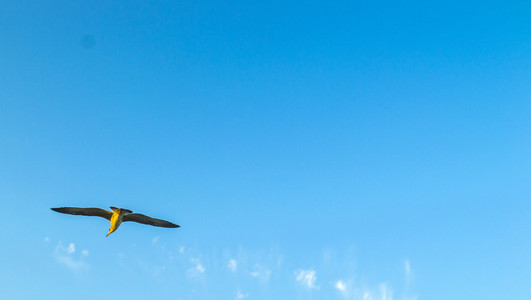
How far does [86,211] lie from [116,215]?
10.9ft

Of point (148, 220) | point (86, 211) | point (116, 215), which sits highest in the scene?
point (148, 220)

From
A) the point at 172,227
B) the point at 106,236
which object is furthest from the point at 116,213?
the point at 172,227

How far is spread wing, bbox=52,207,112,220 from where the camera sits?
26.3 m

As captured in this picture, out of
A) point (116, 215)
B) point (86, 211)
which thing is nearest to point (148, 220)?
point (116, 215)

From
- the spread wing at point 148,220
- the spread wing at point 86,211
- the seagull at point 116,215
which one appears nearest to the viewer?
the seagull at point 116,215

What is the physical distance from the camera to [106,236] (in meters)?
23.4

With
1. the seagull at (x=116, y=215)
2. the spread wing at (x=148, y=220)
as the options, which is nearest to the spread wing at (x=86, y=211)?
the seagull at (x=116, y=215)

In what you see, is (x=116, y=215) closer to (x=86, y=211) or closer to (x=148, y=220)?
(x=148, y=220)

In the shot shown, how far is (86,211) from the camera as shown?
1048 inches

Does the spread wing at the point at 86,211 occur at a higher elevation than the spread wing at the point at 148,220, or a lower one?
lower

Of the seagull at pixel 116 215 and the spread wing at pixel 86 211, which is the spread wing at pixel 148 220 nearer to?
the seagull at pixel 116 215

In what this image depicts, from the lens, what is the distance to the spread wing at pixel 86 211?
26.3 metres

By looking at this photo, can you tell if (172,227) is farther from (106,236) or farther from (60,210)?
(60,210)

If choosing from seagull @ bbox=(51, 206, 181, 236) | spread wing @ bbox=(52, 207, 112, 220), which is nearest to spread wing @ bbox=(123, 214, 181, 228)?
seagull @ bbox=(51, 206, 181, 236)
